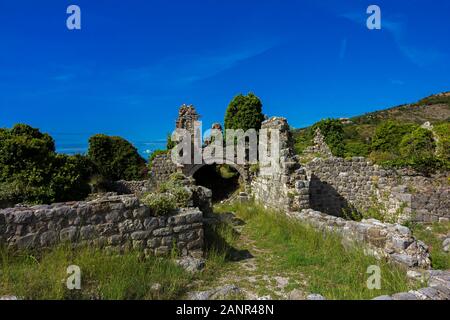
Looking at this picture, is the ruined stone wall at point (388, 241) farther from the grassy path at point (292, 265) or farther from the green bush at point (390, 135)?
the green bush at point (390, 135)

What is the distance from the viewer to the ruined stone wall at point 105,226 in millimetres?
3588

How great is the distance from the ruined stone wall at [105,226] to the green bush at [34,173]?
29.5ft

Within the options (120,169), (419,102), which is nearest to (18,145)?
(120,169)

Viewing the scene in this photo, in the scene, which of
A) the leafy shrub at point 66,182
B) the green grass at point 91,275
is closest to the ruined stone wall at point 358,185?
the green grass at point 91,275

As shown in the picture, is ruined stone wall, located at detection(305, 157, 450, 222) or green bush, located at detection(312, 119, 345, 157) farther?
green bush, located at detection(312, 119, 345, 157)

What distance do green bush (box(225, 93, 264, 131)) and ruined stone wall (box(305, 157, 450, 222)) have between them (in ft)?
47.6

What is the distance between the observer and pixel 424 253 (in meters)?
4.53

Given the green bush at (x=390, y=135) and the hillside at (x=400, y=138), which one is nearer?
the hillside at (x=400, y=138)

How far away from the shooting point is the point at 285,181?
8.25 m

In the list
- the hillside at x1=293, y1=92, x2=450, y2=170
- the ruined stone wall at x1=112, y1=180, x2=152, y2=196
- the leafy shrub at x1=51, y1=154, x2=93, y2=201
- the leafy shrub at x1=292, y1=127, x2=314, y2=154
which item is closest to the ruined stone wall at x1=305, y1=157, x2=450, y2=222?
the hillside at x1=293, y1=92, x2=450, y2=170

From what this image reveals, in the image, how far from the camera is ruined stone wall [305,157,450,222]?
10.1 meters

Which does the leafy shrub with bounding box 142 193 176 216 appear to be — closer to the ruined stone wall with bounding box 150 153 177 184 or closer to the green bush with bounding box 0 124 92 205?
the green bush with bounding box 0 124 92 205
